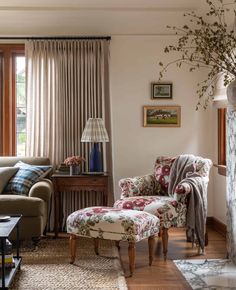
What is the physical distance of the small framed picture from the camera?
5.96 meters

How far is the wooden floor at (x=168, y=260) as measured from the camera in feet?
12.5

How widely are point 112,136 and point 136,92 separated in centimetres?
63

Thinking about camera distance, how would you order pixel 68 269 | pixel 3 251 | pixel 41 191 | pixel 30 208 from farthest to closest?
pixel 41 191 < pixel 30 208 < pixel 68 269 < pixel 3 251

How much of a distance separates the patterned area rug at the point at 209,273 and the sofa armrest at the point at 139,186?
1012mm

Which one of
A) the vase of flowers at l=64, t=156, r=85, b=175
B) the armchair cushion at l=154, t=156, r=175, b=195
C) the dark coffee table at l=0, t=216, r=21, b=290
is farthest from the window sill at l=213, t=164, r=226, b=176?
the dark coffee table at l=0, t=216, r=21, b=290

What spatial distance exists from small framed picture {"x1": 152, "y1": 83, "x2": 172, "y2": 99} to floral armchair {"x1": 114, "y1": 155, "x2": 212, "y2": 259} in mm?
907

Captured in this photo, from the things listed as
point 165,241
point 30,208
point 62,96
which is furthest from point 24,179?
point 165,241

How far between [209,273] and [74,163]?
207 cm

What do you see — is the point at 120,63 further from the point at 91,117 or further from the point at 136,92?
the point at 91,117

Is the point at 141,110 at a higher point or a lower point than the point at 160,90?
lower

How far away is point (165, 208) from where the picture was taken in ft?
15.0

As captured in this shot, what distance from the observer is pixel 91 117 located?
19.2 ft

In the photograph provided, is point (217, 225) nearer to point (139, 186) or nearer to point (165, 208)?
point (139, 186)

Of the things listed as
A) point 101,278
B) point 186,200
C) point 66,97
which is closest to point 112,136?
point 66,97
